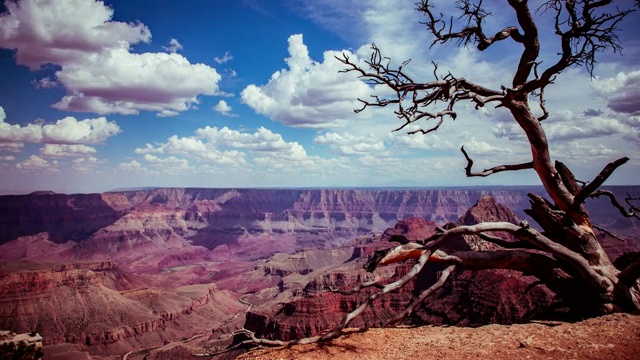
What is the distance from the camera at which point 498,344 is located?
7.16 meters

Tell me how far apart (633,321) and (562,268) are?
68.1 inches

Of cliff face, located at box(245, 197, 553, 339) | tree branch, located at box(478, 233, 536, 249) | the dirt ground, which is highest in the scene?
tree branch, located at box(478, 233, 536, 249)

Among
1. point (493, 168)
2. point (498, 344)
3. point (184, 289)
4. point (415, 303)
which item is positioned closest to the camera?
point (498, 344)

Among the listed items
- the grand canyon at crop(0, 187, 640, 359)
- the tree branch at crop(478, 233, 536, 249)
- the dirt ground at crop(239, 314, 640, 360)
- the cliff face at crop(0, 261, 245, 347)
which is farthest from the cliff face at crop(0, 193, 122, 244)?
the tree branch at crop(478, 233, 536, 249)

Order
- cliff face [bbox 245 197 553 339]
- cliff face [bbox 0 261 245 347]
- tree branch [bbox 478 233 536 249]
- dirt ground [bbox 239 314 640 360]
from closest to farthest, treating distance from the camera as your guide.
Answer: dirt ground [bbox 239 314 640 360] < tree branch [bbox 478 233 536 249] < cliff face [bbox 245 197 553 339] < cliff face [bbox 0 261 245 347]

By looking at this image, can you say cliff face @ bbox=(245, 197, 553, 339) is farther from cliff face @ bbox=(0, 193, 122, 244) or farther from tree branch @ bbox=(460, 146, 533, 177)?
cliff face @ bbox=(0, 193, 122, 244)

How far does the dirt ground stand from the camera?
6625 mm

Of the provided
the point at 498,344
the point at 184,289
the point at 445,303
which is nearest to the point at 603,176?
the point at 498,344

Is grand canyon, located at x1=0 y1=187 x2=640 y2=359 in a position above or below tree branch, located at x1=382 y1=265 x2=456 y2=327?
below

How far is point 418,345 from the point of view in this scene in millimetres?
7547

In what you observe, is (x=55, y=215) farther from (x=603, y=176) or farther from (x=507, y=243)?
(x=603, y=176)

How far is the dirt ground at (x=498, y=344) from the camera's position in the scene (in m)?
6.62

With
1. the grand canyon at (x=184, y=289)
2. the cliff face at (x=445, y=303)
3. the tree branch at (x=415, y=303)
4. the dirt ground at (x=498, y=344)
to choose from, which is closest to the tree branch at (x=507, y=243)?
the grand canyon at (x=184, y=289)

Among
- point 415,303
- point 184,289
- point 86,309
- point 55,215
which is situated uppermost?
point 415,303
